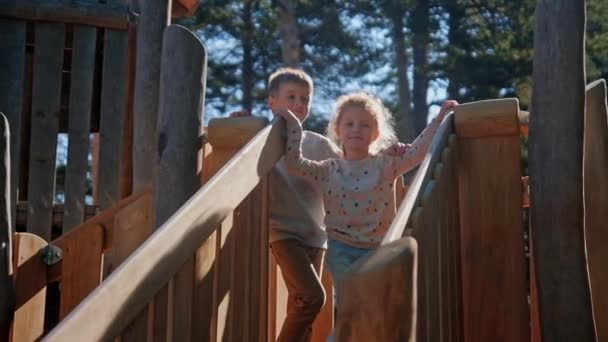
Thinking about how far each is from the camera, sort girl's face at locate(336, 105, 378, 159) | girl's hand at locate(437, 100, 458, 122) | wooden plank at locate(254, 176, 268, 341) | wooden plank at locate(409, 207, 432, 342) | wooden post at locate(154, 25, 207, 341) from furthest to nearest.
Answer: girl's face at locate(336, 105, 378, 159), girl's hand at locate(437, 100, 458, 122), wooden post at locate(154, 25, 207, 341), wooden plank at locate(254, 176, 268, 341), wooden plank at locate(409, 207, 432, 342)

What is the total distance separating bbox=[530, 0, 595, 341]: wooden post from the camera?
3.19 m

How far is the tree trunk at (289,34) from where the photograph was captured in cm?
1723

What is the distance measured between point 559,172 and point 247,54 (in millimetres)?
16322

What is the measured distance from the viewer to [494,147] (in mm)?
3188

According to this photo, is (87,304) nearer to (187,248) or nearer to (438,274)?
(187,248)

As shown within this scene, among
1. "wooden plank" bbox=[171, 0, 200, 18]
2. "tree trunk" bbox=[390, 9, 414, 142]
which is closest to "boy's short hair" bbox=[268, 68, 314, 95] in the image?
"wooden plank" bbox=[171, 0, 200, 18]

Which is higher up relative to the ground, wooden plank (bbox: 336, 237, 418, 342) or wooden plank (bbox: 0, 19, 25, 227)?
wooden plank (bbox: 0, 19, 25, 227)

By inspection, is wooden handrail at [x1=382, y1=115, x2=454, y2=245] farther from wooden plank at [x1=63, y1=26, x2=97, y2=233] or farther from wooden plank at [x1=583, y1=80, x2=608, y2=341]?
wooden plank at [x1=63, y1=26, x2=97, y2=233]

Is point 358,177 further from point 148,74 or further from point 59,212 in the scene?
point 59,212

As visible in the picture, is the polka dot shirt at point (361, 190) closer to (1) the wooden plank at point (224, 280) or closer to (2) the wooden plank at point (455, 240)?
(2) the wooden plank at point (455, 240)

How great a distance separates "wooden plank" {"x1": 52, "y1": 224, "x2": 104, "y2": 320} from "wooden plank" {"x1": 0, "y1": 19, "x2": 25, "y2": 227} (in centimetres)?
187

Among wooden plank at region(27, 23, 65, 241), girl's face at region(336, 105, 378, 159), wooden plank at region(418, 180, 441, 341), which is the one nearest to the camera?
wooden plank at region(418, 180, 441, 341)

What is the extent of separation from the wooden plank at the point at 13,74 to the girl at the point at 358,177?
9.13 feet

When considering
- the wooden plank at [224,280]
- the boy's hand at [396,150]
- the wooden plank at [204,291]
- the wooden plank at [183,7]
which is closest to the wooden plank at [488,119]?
the boy's hand at [396,150]
